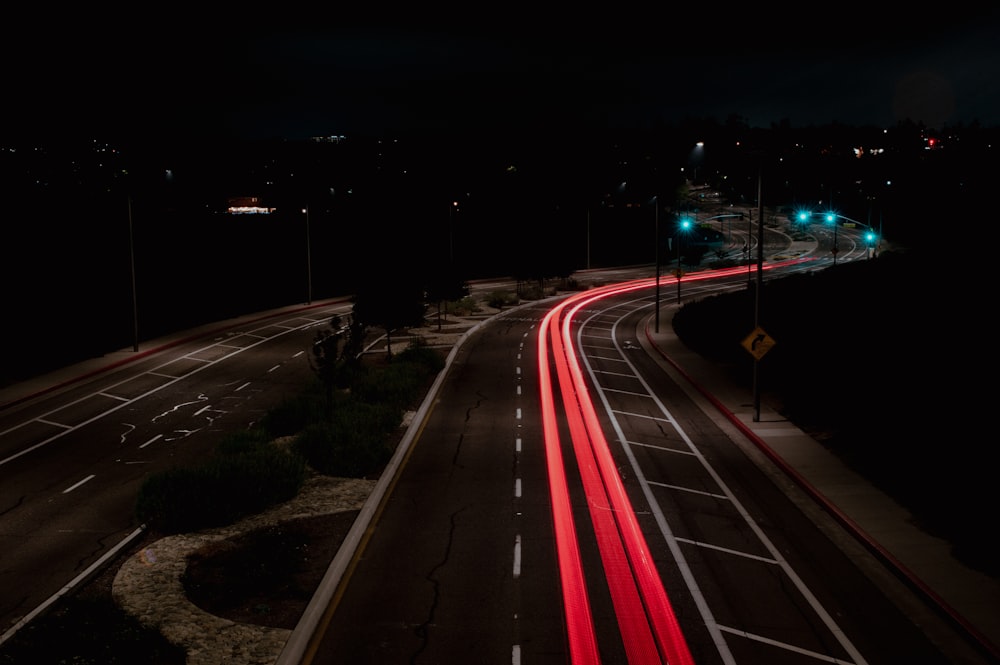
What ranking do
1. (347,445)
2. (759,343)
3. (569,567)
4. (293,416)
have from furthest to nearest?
(759,343)
(293,416)
(347,445)
(569,567)

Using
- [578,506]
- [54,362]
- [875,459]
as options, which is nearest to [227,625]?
[578,506]

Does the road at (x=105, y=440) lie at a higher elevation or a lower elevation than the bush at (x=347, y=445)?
lower

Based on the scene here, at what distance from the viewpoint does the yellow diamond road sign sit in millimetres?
25078

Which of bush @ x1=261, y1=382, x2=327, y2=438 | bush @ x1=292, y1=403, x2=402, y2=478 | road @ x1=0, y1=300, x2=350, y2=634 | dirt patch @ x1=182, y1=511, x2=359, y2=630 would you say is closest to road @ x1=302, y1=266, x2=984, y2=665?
dirt patch @ x1=182, y1=511, x2=359, y2=630

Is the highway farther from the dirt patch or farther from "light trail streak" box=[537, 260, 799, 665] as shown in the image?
the dirt patch

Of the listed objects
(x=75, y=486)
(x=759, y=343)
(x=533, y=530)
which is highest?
(x=759, y=343)

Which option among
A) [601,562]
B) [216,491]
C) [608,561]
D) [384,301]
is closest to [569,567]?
[601,562]

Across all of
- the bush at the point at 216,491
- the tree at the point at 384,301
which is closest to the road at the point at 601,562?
the bush at the point at 216,491

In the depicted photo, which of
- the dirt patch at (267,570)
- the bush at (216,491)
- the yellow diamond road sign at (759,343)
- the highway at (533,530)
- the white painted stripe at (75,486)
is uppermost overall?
the yellow diamond road sign at (759,343)

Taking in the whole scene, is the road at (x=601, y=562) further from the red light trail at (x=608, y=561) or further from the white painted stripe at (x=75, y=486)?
the white painted stripe at (x=75, y=486)

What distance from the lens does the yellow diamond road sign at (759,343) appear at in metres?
25.1

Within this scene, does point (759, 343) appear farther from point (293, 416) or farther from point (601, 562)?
point (293, 416)

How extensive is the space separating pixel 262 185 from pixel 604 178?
70.5 m

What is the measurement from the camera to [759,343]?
991 inches
